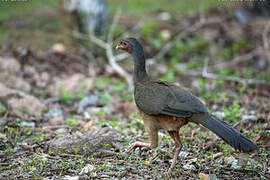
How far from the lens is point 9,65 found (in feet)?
24.5

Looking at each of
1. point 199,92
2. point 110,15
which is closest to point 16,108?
point 199,92

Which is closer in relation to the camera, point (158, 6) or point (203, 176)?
point (203, 176)

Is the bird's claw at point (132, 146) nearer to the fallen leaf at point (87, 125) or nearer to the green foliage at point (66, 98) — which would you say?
the fallen leaf at point (87, 125)

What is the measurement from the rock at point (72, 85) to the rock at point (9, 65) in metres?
0.86

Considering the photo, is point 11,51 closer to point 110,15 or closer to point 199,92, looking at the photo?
point 110,15

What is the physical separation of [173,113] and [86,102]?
3.14 m

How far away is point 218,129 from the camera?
3.62 meters

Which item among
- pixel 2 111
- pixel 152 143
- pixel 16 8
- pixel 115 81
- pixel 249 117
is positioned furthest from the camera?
pixel 16 8

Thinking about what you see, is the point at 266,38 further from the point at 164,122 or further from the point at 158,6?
the point at 164,122

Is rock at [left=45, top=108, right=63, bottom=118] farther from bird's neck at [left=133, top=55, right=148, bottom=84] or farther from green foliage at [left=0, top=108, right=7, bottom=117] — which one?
bird's neck at [left=133, top=55, right=148, bottom=84]

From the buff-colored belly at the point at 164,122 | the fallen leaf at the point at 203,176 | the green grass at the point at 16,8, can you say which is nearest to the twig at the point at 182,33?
the green grass at the point at 16,8

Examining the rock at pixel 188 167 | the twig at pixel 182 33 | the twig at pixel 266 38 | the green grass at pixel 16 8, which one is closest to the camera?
the rock at pixel 188 167

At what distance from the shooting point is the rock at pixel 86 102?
650 cm

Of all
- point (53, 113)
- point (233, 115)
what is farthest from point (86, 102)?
point (233, 115)
